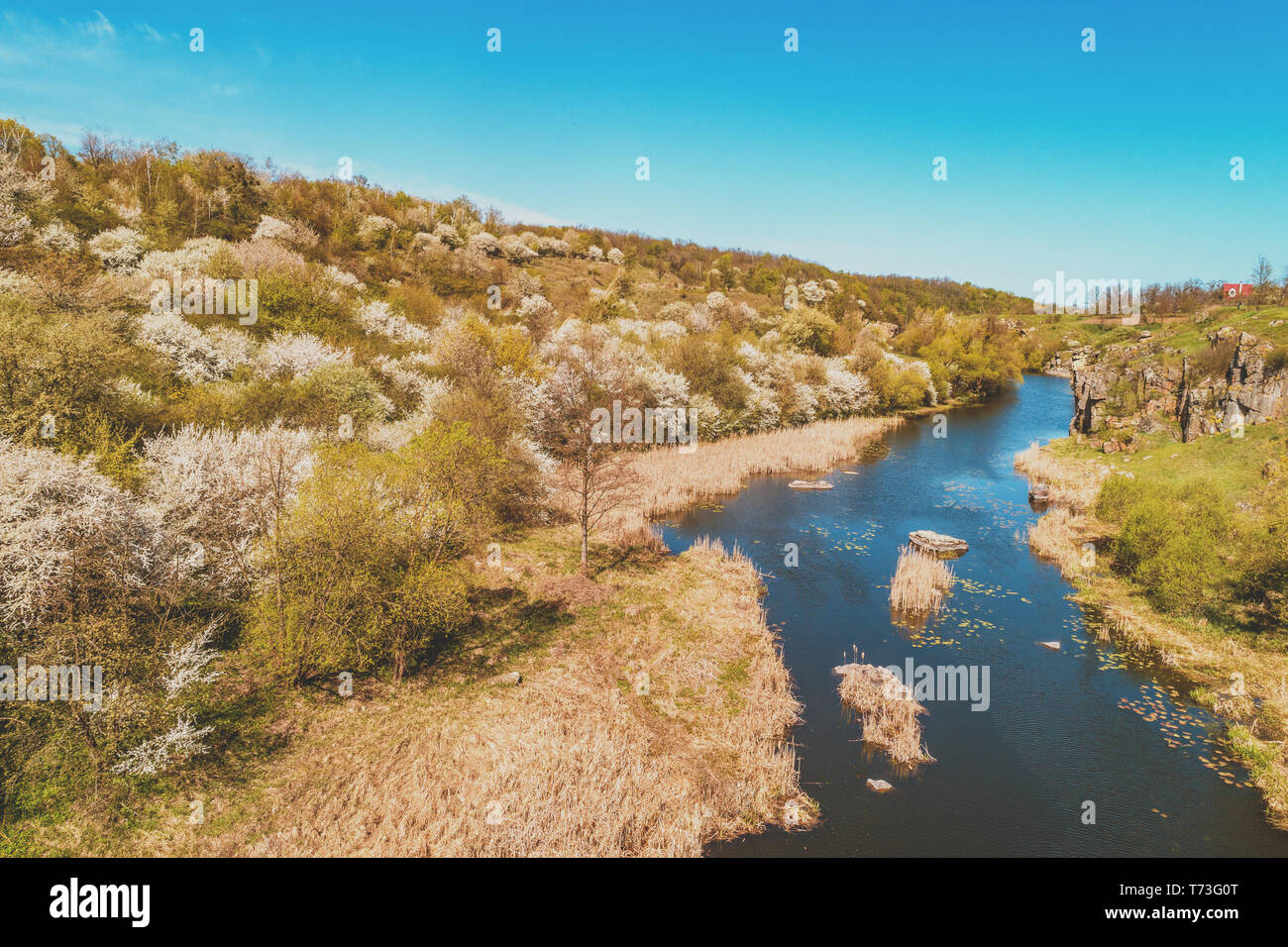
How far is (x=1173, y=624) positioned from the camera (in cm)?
2291

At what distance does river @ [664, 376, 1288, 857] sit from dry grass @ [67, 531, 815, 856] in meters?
1.20

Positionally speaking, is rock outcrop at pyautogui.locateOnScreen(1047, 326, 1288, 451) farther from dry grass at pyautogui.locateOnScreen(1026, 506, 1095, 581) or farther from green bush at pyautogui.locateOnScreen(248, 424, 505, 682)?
green bush at pyautogui.locateOnScreen(248, 424, 505, 682)

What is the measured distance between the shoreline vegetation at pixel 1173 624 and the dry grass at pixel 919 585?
580 cm

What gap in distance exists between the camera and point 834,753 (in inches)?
644

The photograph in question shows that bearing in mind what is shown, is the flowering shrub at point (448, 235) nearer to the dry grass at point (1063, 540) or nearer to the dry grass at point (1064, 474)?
the dry grass at point (1064, 474)

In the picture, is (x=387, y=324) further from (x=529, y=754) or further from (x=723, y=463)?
(x=529, y=754)

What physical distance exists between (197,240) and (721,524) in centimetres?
5137

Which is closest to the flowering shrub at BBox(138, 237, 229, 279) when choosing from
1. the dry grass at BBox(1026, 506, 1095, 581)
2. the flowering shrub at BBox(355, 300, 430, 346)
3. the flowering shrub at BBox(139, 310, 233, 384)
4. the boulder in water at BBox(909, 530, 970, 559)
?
the flowering shrub at BBox(355, 300, 430, 346)

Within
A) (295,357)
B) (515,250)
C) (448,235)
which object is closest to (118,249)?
(295,357)

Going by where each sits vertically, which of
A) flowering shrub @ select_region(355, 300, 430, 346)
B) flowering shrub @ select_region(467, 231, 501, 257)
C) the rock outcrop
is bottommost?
the rock outcrop

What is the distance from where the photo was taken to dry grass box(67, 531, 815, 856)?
38.9 feet

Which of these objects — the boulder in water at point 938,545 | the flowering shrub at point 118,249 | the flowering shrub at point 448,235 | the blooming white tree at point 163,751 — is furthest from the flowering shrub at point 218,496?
the flowering shrub at point 448,235

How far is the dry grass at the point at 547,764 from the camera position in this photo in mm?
11867
